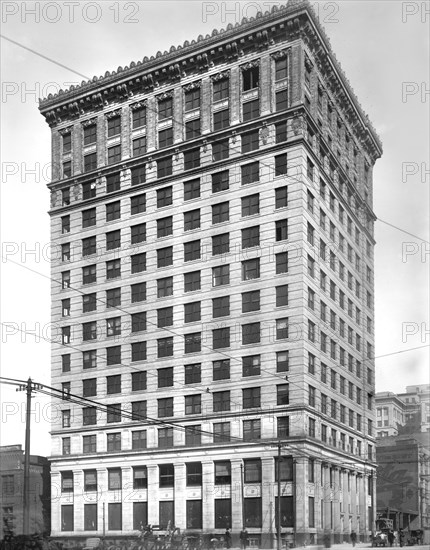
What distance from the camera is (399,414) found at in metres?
143

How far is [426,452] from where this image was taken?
107312 millimetres

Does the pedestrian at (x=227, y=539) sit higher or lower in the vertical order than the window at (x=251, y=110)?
Answer: lower

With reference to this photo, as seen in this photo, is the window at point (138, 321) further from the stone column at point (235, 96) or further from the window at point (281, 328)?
the stone column at point (235, 96)

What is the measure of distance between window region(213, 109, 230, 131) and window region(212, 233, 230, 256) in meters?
9.18

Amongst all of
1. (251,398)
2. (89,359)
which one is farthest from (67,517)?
(251,398)

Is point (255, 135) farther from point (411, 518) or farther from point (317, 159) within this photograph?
point (411, 518)

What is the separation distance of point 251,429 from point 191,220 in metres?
18.1

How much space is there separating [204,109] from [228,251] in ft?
40.8

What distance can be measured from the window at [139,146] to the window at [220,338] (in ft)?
58.6

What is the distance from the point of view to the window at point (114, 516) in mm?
70375

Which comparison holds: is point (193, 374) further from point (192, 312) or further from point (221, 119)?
point (221, 119)

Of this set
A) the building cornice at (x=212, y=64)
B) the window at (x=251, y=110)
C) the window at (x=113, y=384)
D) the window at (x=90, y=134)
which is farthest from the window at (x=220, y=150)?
the window at (x=113, y=384)

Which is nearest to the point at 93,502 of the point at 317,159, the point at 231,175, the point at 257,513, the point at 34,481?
the point at 34,481

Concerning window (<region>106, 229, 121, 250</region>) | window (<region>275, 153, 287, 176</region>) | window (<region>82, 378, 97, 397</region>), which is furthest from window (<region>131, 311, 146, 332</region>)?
window (<region>275, 153, 287, 176</region>)
